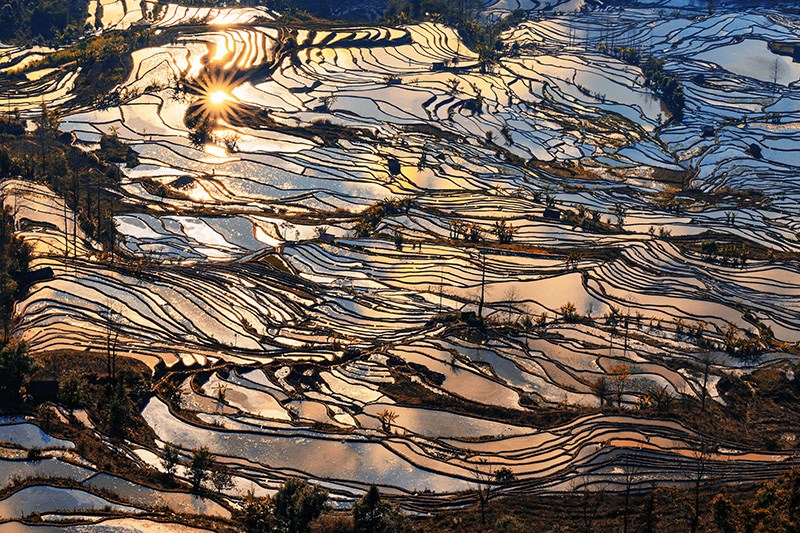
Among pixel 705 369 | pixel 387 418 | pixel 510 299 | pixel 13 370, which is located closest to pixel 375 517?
pixel 387 418

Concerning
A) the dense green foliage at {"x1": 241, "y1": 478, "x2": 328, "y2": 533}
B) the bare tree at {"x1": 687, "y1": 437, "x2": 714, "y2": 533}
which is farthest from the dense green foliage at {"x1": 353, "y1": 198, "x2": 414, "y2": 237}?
the dense green foliage at {"x1": 241, "y1": 478, "x2": 328, "y2": 533}

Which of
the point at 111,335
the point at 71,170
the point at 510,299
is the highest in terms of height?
the point at 71,170

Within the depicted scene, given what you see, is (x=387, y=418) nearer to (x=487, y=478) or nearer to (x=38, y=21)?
(x=487, y=478)

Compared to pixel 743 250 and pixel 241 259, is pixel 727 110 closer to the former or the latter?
pixel 743 250

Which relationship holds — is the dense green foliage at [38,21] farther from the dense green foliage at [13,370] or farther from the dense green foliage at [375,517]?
the dense green foliage at [375,517]

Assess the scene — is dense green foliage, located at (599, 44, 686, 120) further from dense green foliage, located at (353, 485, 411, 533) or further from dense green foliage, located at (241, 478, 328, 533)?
dense green foliage, located at (241, 478, 328, 533)

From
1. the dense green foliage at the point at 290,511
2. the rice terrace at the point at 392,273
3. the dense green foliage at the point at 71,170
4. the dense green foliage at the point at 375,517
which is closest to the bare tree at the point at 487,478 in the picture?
the rice terrace at the point at 392,273
